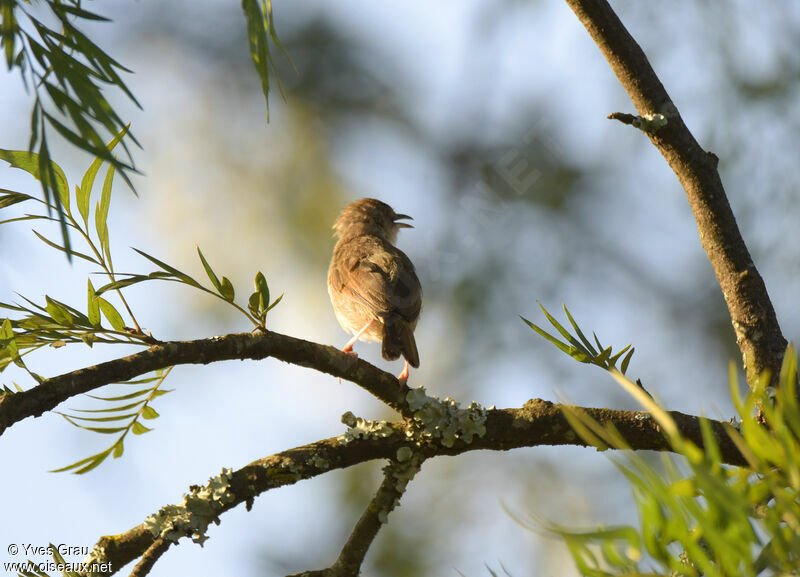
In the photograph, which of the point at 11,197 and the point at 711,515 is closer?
the point at 711,515

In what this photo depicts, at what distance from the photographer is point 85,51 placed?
3.70 feet

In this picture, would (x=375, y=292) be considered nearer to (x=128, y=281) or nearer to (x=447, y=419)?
(x=447, y=419)

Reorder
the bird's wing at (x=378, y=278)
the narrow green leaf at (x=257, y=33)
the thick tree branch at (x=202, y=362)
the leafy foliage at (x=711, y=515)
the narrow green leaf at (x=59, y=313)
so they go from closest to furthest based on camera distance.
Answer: the leafy foliage at (x=711, y=515), the narrow green leaf at (x=257, y=33), the thick tree branch at (x=202, y=362), the narrow green leaf at (x=59, y=313), the bird's wing at (x=378, y=278)

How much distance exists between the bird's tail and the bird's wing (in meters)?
0.13

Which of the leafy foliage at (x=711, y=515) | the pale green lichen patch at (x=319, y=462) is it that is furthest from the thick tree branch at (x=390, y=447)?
the leafy foliage at (x=711, y=515)

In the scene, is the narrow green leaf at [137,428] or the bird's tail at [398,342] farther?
the bird's tail at [398,342]

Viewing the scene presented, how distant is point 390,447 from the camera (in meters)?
2.12

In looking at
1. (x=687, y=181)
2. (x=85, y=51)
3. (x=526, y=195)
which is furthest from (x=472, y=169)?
(x=85, y=51)

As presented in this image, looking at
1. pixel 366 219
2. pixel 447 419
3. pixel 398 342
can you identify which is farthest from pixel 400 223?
pixel 447 419

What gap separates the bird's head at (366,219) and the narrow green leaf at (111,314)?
12.4 ft

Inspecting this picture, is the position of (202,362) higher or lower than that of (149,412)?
lower

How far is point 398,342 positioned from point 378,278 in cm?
68

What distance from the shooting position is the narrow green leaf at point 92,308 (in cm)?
181

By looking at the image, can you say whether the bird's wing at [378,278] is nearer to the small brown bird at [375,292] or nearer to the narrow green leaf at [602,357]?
the small brown bird at [375,292]
